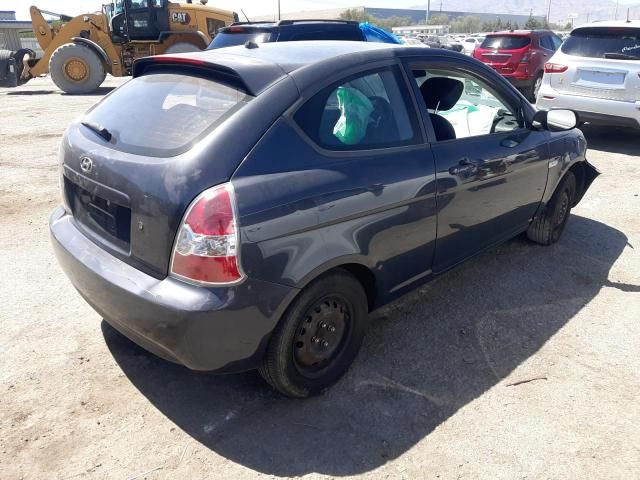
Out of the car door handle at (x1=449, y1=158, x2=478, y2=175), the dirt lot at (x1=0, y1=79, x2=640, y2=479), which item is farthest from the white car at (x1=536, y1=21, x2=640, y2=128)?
the car door handle at (x1=449, y1=158, x2=478, y2=175)

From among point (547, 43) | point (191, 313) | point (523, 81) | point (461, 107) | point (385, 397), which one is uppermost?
point (547, 43)

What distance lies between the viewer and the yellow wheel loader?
15.3 meters

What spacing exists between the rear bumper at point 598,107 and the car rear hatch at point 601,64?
76 millimetres

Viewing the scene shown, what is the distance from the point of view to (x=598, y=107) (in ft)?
25.3

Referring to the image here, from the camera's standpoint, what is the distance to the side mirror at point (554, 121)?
396 cm

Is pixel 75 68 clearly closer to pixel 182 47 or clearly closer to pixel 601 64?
pixel 182 47

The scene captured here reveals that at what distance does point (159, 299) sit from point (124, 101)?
124cm

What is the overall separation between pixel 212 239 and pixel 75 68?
1550 cm

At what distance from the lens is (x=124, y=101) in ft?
9.57

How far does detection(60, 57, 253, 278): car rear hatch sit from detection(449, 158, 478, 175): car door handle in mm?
1340

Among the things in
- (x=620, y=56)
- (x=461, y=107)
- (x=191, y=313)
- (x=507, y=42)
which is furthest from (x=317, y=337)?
(x=507, y=42)

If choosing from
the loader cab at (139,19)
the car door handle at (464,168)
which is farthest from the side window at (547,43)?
the car door handle at (464,168)

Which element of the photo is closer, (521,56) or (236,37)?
(236,37)

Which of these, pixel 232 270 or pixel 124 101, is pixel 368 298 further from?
pixel 124 101
